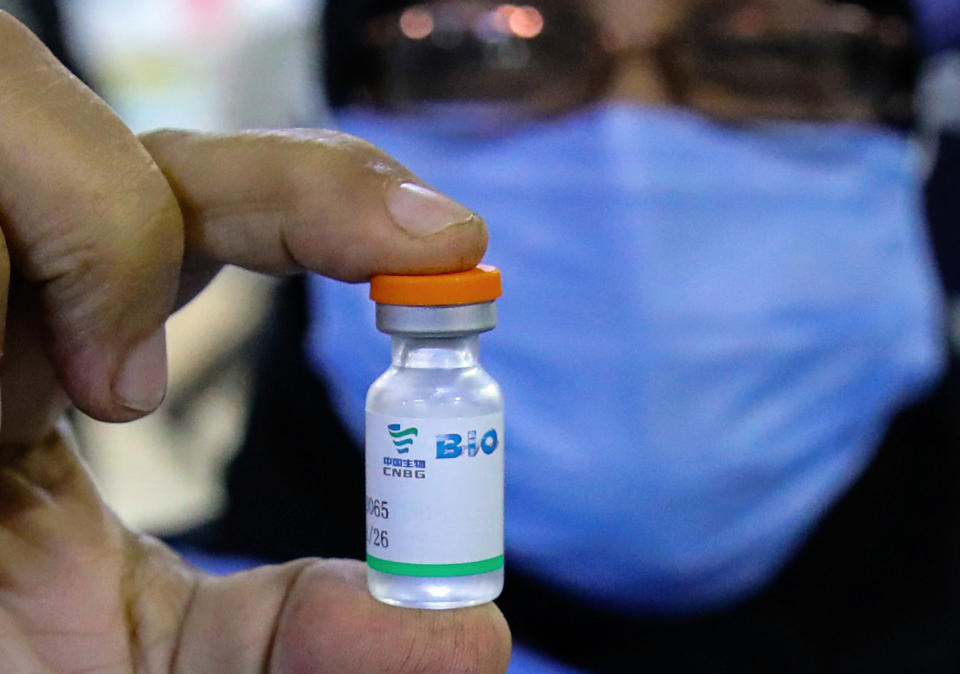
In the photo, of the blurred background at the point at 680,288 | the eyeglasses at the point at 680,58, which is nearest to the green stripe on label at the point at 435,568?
the blurred background at the point at 680,288

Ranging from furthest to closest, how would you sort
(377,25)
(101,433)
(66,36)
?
1. (101,433)
2. (66,36)
3. (377,25)

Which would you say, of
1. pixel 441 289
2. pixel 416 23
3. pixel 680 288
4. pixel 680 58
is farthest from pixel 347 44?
pixel 441 289

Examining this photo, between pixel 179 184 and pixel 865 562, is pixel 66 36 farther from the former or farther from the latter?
pixel 865 562

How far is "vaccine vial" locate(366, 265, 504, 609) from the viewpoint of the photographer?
2.79 ft

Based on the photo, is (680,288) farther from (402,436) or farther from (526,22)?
(402,436)

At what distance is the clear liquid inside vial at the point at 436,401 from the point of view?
34.8 inches

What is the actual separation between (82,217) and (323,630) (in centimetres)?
44

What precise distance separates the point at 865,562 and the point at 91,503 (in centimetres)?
179

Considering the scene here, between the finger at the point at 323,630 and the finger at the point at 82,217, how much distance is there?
24cm

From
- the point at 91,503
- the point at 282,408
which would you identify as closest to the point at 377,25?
the point at 282,408

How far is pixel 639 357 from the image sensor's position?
1.80 metres

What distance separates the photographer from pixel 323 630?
887 mm

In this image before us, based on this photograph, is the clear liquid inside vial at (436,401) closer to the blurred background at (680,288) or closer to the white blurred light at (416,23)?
the blurred background at (680,288)

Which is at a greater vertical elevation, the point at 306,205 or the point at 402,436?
the point at 306,205
